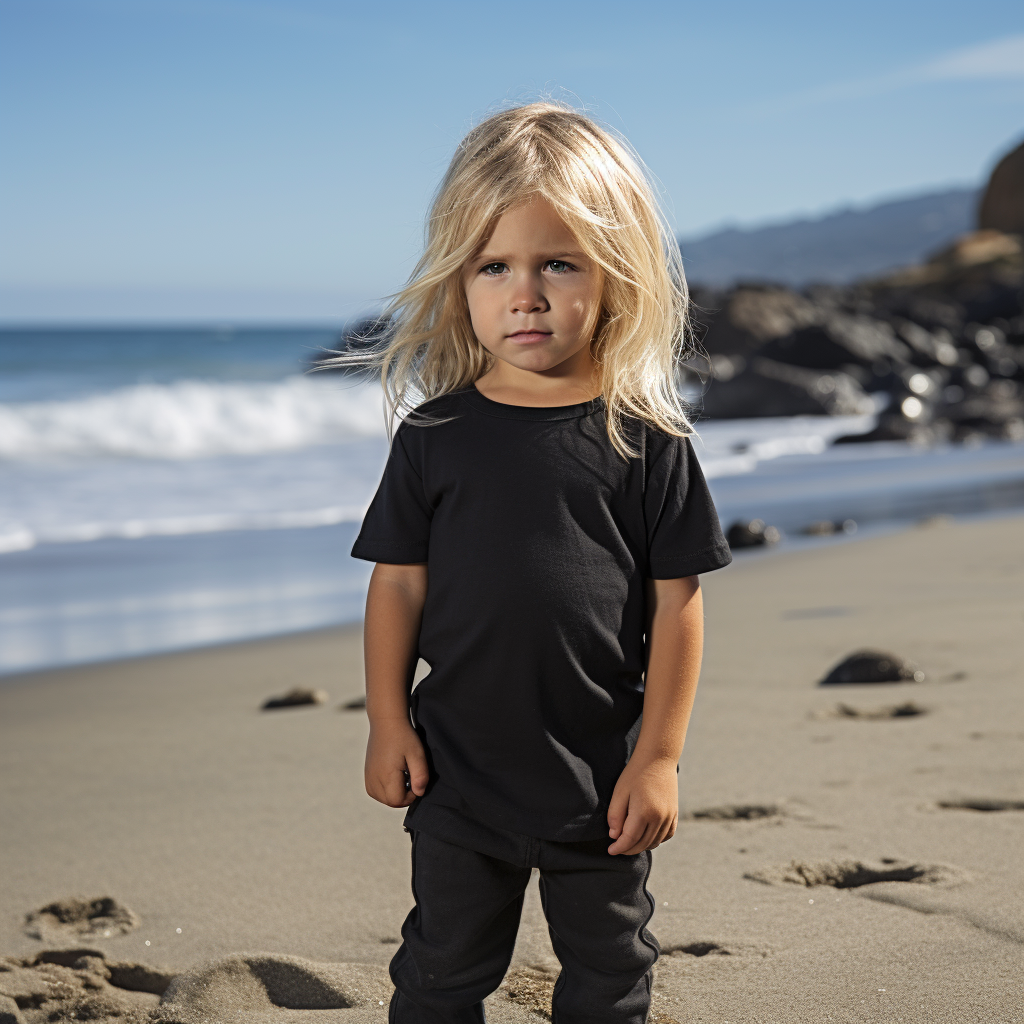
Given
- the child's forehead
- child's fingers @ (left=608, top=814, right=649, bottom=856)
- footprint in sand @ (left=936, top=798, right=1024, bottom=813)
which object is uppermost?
the child's forehead

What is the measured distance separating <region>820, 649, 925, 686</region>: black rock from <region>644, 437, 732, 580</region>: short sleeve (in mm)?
2076

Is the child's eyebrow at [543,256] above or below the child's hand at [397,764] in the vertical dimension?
above

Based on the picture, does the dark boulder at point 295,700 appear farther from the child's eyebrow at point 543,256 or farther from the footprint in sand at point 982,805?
the child's eyebrow at point 543,256

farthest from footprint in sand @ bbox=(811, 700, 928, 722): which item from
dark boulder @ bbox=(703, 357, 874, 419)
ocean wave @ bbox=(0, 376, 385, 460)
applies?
dark boulder @ bbox=(703, 357, 874, 419)

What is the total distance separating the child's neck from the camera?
1.81 metres

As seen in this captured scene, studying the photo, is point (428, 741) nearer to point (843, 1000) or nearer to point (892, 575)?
point (843, 1000)

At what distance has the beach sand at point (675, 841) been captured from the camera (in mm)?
2049

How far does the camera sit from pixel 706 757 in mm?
3070

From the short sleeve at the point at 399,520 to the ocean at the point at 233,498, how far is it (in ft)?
3.33

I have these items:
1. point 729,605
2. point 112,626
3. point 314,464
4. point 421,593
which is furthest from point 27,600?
point 314,464

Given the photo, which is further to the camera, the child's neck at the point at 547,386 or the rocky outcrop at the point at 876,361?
the rocky outcrop at the point at 876,361

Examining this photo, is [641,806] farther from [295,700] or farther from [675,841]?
[295,700]

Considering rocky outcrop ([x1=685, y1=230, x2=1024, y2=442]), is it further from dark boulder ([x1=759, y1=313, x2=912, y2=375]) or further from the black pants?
the black pants

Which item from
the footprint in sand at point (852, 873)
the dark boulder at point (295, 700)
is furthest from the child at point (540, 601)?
the dark boulder at point (295, 700)
